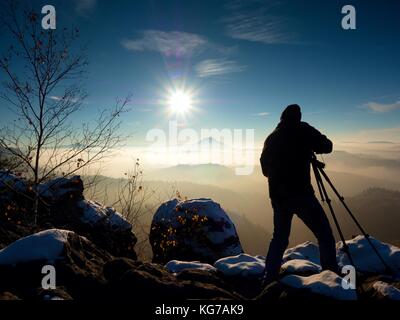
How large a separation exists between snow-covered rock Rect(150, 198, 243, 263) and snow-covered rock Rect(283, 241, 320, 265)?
4375 millimetres

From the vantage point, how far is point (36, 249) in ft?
17.5

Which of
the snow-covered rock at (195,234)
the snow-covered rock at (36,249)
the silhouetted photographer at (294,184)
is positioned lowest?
the snow-covered rock at (195,234)

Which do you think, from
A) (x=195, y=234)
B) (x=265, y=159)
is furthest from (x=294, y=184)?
(x=195, y=234)

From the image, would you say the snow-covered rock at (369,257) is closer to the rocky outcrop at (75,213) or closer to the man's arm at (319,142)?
the man's arm at (319,142)

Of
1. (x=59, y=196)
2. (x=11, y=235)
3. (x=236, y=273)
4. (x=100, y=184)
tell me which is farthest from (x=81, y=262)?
(x=59, y=196)

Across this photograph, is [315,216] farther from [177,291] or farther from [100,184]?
[100,184]

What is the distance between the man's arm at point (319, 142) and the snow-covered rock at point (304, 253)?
383 centimetres

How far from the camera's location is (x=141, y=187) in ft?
38.1

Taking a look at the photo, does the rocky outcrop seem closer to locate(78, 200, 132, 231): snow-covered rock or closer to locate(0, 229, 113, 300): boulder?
locate(78, 200, 132, 231): snow-covered rock

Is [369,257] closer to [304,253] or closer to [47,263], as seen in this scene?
[304,253]

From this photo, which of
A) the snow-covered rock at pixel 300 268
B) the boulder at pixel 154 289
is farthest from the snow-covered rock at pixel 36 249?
the snow-covered rock at pixel 300 268

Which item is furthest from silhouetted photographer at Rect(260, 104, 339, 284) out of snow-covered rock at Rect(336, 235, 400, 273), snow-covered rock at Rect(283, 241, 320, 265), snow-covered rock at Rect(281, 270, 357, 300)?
snow-covered rock at Rect(283, 241, 320, 265)

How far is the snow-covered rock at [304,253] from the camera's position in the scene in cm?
880
